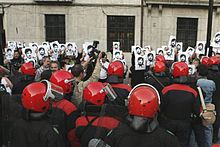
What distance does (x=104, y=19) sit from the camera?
1630cm

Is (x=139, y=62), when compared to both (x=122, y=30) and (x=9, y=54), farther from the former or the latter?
(x=122, y=30)

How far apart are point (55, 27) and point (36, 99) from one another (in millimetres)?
14448

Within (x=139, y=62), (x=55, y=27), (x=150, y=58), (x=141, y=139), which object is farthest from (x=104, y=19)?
(x=141, y=139)

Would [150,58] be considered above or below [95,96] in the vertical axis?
above

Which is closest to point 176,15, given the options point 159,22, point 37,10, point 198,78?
point 159,22

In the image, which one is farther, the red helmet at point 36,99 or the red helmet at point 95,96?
the red helmet at point 95,96

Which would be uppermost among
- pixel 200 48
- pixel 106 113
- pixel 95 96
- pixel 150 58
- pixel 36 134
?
pixel 200 48

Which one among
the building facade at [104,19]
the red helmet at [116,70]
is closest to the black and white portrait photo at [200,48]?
the red helmet at [116,70]

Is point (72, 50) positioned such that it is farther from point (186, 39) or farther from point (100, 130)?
point (186, 39)

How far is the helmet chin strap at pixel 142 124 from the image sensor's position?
7.72 feet

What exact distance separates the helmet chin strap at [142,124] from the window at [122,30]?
14424mm

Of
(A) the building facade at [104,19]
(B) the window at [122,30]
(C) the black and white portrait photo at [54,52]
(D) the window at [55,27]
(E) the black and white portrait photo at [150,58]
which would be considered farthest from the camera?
(D) the window at [55,27]

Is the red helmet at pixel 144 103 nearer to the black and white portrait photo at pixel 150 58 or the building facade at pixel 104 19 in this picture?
the black and white portrait photo at pixel 150 58

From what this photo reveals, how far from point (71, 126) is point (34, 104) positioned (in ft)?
2.23
